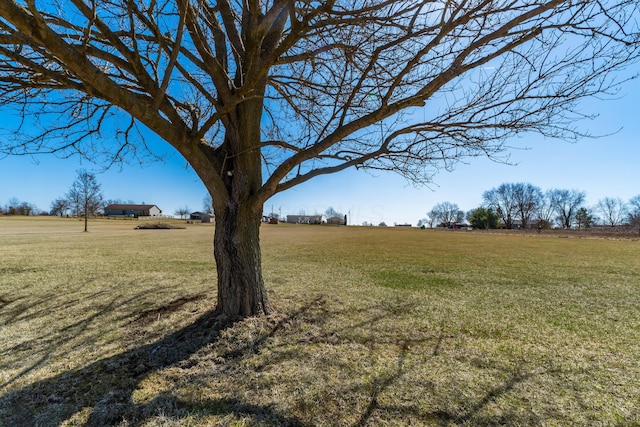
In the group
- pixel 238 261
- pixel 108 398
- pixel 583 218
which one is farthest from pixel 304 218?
pixel 108 398

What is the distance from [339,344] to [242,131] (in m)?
2.95

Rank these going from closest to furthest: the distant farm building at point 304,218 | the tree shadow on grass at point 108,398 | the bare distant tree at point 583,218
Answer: the tree shadow on grass at point 108,398, the bare distant tree at point 583,218, the distant farm building at point 304,218

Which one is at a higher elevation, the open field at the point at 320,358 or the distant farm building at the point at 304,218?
the distant farm building at the point at 304,218

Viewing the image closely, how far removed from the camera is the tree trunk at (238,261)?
3451 millimetres

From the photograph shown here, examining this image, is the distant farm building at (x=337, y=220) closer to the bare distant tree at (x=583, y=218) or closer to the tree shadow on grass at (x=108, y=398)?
the bare distant tree at (x=583, y=218)

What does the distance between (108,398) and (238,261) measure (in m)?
1.67

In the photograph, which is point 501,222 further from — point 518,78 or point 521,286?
point 518,78

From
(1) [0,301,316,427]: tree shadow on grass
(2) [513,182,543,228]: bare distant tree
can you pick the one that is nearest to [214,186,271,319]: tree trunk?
(1) [0,301,316,427]: tree shadow on grass

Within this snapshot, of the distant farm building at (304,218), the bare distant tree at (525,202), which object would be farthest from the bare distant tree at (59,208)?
the bare distant tree at (525,202)

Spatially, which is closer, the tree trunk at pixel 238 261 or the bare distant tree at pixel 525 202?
the tree trunk at pixel 238 261

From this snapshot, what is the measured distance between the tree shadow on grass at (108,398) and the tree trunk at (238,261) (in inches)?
22.9

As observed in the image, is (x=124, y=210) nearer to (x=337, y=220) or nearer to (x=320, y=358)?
(x=337, y=220)

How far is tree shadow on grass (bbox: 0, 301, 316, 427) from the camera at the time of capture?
203cm

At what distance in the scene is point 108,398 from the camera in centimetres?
224
